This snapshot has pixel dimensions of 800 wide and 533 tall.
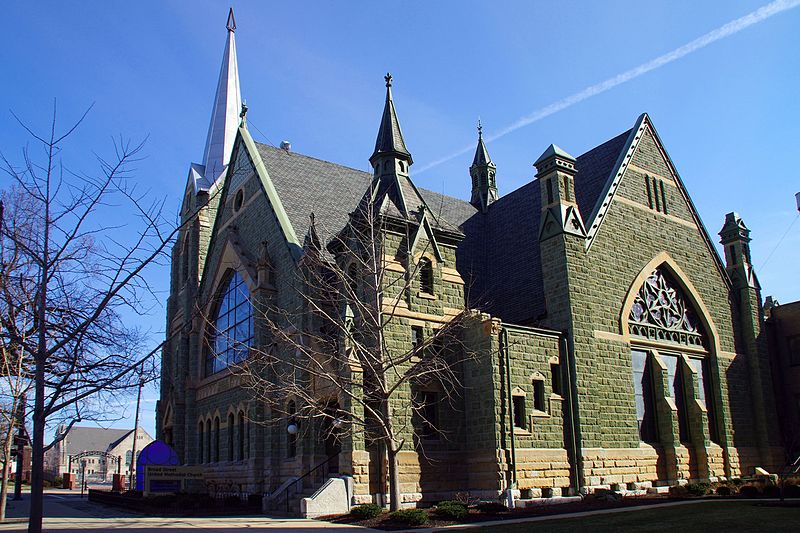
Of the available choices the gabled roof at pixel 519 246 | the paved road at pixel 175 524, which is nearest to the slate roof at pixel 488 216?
the gabled roof at pixel 519 246

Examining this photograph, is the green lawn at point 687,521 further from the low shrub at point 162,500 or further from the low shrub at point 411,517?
the low shrub at point 162,500

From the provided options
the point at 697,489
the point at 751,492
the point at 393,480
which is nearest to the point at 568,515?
the point at 393,480

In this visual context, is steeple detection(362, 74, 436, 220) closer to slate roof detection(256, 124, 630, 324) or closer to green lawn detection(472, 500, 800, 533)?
slate roof detection(256, 124, 630, 324)

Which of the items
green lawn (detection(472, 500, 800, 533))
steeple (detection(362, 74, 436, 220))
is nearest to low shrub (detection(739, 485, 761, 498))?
green lawn (detection(472, 500, 800, 533))

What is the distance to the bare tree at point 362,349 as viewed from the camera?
20375mm

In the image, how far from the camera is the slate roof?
27.8 metres

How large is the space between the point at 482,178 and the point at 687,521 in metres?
31.8

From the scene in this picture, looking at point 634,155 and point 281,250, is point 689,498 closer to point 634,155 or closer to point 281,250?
point 634,155

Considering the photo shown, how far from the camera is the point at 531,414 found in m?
23.1

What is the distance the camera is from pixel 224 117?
44344 mm

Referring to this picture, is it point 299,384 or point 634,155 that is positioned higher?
point 634,155

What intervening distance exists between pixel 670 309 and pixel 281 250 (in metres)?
15.9

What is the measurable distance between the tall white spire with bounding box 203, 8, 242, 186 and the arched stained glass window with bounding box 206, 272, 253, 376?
1065 centimetres

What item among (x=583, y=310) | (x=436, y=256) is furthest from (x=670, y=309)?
(x=436, y=256)
